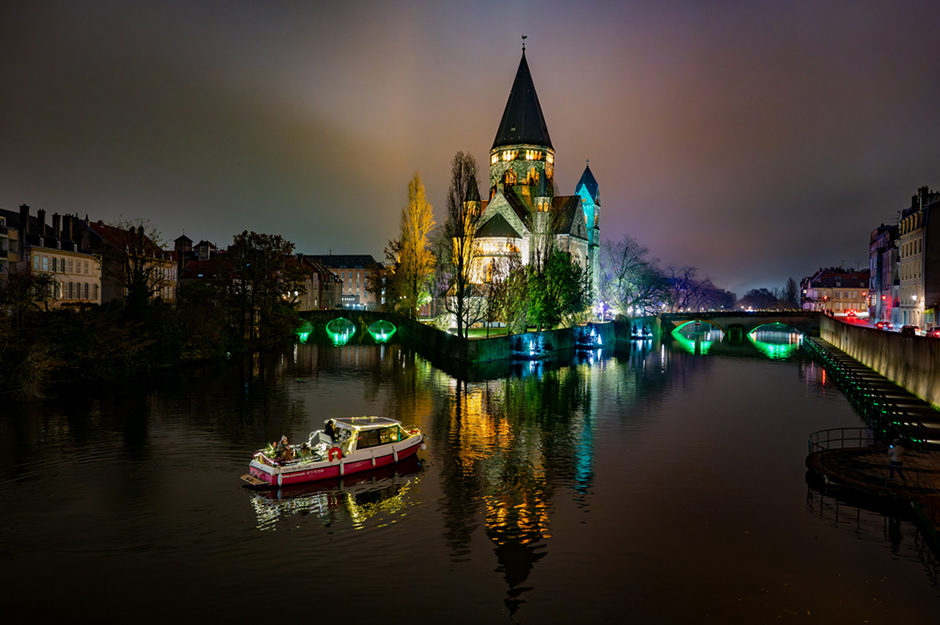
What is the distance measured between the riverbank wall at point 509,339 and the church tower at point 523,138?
23538 millimetres

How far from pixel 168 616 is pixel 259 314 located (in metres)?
51.9

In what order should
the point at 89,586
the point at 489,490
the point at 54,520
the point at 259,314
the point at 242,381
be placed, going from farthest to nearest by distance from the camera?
1. the point at 259,314
2. the point at 242,381
3. the point at 489,490
4. the point at 54,520
5. the point at 89,586

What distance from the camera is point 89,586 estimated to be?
1416 centimetres

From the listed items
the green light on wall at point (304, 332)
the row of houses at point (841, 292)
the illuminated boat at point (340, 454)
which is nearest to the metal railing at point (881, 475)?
the illuminated boat at point (340, 454)

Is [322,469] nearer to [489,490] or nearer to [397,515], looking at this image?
[397,515]

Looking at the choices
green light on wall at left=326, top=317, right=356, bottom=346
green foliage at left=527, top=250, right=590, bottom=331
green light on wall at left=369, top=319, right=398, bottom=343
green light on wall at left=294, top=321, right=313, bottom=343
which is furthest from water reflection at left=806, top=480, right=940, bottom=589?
green light on wall at left=369, top=319, right=398, bottom=343

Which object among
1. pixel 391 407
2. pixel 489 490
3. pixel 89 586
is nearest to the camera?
pixel 89 586

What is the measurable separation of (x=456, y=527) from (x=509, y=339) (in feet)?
134

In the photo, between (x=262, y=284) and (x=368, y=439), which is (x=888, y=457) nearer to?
(x=368, y=439)

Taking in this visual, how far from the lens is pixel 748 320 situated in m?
99.1

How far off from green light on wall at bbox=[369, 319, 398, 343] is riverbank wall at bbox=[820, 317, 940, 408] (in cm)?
4907

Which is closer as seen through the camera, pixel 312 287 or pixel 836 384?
pixel 836 384

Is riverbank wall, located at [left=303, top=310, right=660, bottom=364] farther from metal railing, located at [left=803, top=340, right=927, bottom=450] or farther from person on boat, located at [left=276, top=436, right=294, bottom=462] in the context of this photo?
person on boat, located at [left=276, top=436, right=294, bottom=462]

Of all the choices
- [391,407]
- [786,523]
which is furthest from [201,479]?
[786,523]
